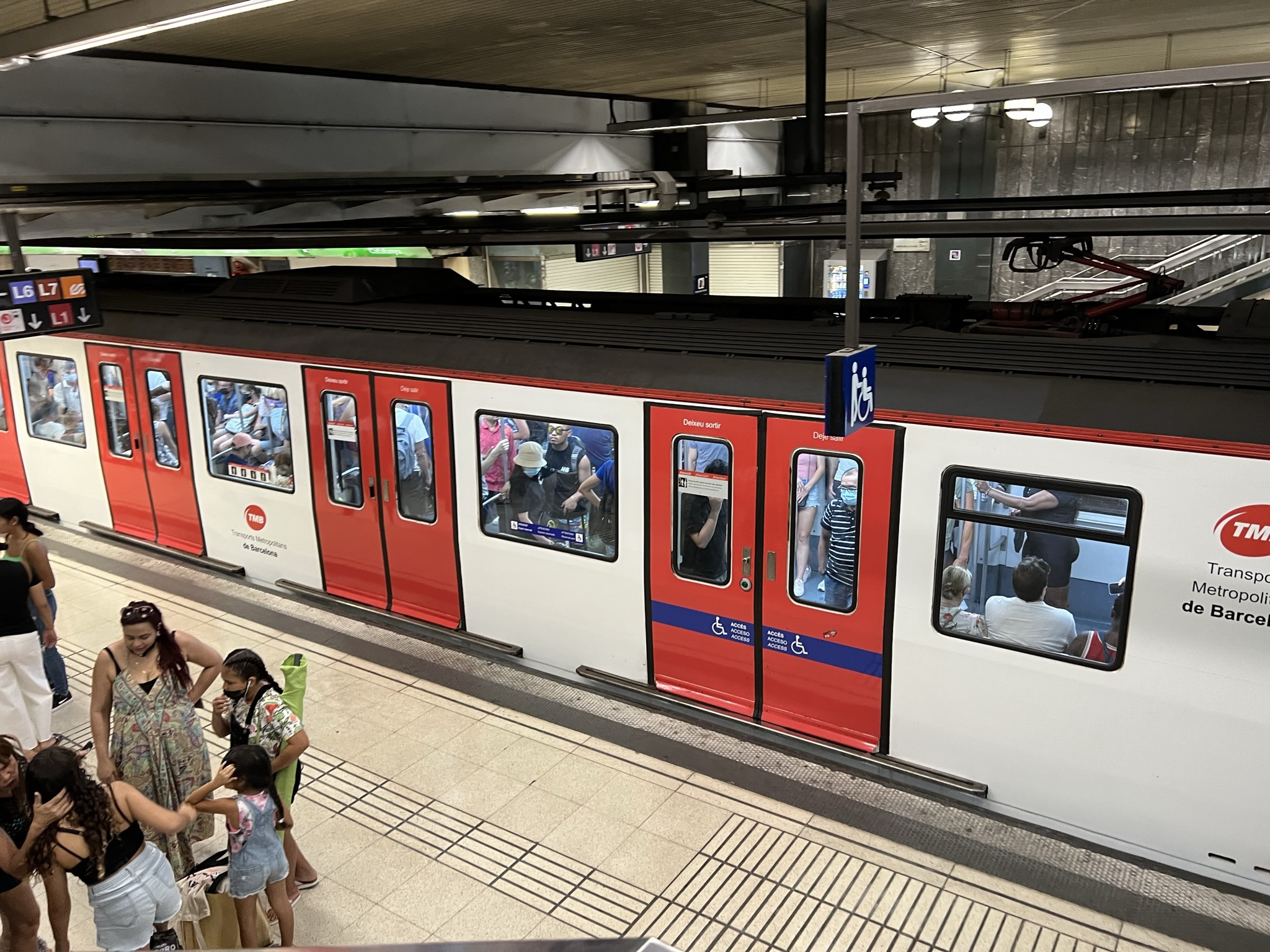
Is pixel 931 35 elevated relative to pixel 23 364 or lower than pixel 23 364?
elevated

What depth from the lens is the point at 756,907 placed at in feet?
14.5

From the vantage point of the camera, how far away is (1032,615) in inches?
175

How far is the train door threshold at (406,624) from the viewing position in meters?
6.70

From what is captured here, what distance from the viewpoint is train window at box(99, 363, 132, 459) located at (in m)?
8.66

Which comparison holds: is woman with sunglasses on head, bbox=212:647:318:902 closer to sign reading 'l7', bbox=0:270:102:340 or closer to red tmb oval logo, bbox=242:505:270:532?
red tmb oval logo, bbox=242:505:270:532

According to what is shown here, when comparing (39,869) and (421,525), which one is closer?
(39,869)

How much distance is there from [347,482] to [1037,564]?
4.90m

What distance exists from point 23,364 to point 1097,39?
1007 cm

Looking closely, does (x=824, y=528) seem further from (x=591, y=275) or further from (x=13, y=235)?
(x=591, y=275)

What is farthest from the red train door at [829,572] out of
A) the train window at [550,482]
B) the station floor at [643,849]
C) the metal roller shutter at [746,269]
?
the metal roller shutter at [746,269]

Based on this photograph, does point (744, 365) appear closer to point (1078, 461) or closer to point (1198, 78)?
point (1078, 461)

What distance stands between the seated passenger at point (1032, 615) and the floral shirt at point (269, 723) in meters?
3.18

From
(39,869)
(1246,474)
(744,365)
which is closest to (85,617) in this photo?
(39,869)

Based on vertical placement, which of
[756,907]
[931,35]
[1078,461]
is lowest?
[756,907]
